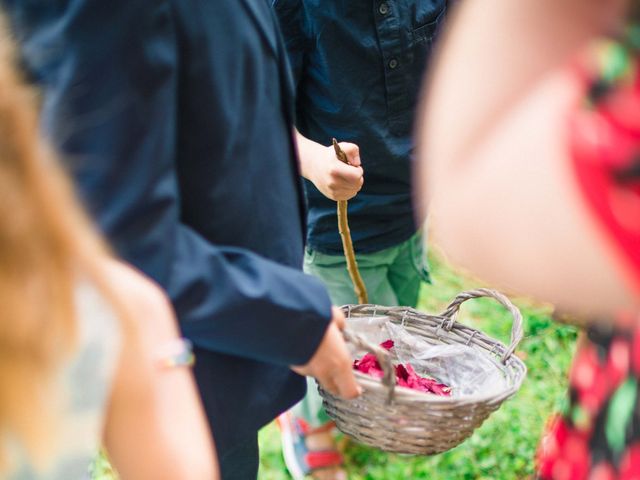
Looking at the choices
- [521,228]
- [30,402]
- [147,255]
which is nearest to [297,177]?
[147,255]

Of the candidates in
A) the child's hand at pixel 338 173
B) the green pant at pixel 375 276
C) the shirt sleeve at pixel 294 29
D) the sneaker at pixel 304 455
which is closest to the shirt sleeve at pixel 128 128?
the child's hand at pixel 338 173

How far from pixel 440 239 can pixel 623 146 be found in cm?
15

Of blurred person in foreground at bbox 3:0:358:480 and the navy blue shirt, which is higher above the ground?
blurred person in foreground at bbox 3:0:358:480

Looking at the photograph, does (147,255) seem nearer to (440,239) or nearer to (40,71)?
(40,71)

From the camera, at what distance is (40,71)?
0.88 metres

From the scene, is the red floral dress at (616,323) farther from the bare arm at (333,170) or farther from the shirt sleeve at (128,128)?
the bare arm at (333,170)

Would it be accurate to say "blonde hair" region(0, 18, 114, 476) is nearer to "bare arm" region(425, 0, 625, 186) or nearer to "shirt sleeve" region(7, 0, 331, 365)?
"shirt sleeve" region(7, 0, 331, 365)

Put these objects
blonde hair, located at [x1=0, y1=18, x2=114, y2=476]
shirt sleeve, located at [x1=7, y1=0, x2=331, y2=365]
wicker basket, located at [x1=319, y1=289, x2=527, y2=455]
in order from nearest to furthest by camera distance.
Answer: blonde hair, located at [x1=0, y1=18, x2=114, y2=476], shirt sleeve, located at [x1=7, y1=0, x2=331, y2=365], wicker basket, located at [x1=319, y1=289, x2=527, y2=455]

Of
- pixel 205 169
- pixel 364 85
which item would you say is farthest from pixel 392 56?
pixel 205 169

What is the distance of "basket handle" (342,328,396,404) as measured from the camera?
3.65 ft

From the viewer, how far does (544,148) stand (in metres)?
0.50

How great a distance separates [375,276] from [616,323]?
127cm

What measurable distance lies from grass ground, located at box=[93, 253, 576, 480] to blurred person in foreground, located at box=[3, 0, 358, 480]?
3.15 ft

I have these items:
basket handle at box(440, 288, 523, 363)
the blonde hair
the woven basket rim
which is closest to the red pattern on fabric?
the blonde hair
